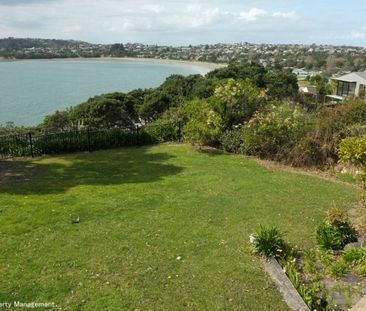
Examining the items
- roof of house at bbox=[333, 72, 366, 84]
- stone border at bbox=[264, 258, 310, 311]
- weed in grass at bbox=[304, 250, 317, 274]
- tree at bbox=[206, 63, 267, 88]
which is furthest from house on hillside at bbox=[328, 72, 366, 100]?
stone border at bbox=[264, 258, 310, 311]

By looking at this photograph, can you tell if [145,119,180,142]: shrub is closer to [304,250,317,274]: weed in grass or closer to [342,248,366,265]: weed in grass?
[304,250,317,274]: weed in grass

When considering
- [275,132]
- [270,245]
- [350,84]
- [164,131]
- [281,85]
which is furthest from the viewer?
[350,84]

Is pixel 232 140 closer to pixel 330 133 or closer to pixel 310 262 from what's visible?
pixel 330 133

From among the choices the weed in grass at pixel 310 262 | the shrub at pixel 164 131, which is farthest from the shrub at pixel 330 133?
the weed in grass at pixel 310 262

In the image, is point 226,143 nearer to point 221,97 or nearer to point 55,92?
point 221,97

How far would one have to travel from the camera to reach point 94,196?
10.3 m

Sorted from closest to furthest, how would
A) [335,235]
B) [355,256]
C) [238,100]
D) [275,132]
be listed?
[355,256] < [335,235] < [275,132] < [238,100]

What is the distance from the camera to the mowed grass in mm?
6133

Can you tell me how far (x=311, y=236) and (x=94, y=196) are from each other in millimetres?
5072

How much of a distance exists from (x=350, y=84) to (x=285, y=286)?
46.4 metres

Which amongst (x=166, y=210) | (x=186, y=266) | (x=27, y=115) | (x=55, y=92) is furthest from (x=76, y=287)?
(x=55, y=92)

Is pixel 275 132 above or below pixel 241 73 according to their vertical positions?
above

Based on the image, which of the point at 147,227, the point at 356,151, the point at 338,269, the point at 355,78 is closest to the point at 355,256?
the point at 338,269

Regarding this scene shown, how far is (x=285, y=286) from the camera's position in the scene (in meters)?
6.32
